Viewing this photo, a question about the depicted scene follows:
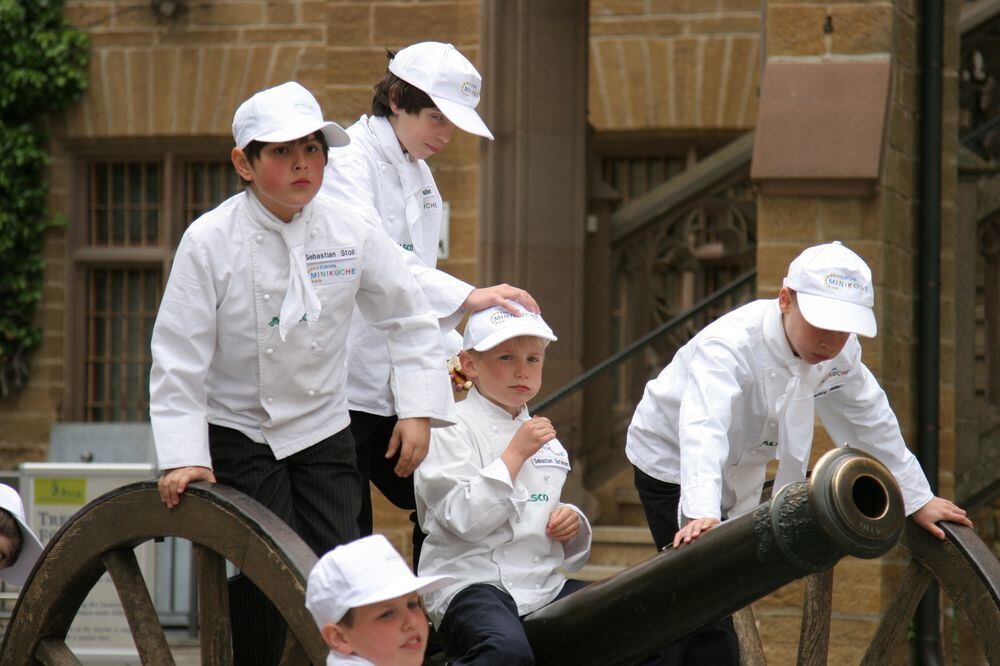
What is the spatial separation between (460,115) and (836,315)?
104 centimetres

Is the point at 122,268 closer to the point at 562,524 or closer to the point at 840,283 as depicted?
the point at 562,524

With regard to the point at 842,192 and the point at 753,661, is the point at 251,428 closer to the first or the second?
the point at 753,661

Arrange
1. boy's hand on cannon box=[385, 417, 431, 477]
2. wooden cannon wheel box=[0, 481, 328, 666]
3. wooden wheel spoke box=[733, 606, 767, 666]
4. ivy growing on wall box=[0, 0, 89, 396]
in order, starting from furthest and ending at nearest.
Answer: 1. ivy growing on wall box=[0, 0, 89, 396]
2. wooden wheel spoke box=[733, 606, 767, 666]
3. boy's hand on cannon box=[385, 417, 431, 477]
4. wooden cannon wheel box=[0, 481, 328, 666]

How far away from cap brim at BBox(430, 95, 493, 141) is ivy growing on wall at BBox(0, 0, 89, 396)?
799 cm

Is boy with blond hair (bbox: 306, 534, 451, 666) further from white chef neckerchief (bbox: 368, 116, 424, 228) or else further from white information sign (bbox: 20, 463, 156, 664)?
white information sign (bbox: 20, 463, 156, 664)

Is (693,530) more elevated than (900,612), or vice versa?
(693,530)

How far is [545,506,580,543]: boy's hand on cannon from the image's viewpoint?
423cm

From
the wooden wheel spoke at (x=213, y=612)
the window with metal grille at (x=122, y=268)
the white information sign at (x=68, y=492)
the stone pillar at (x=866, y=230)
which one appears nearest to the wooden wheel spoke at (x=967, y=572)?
the wooden wheel spoke at (x=213, y=612)

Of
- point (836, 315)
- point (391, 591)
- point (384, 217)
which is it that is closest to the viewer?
point (391, 591)

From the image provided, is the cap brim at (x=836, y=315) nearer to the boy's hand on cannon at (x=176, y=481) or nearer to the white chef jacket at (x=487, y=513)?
the white chef jacket at (x=487, y=513)

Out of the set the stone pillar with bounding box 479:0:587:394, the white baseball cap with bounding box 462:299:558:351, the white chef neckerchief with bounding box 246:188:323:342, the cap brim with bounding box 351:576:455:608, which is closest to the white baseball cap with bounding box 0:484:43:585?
the white chef neckerchief with bounding box 246:188:323:342

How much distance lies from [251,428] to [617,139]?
25.1 feet

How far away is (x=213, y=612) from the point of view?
3740 mm

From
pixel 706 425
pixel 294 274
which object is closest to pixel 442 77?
pixel 294 274
